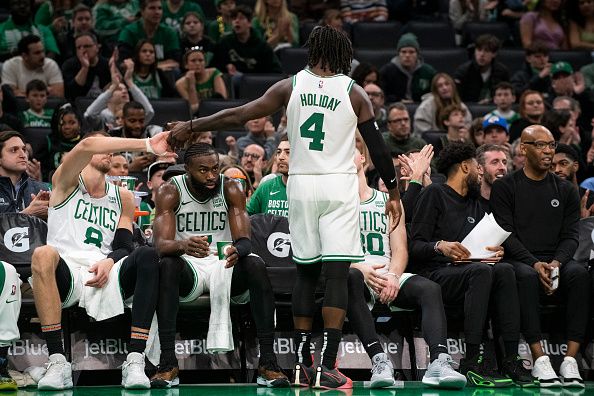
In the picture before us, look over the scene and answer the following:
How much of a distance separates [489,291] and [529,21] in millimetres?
7325

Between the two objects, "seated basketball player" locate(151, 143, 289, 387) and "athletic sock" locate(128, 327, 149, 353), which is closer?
"athletic sock" locate(128, 327, 149, 353)

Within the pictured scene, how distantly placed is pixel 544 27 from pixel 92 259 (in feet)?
27.1

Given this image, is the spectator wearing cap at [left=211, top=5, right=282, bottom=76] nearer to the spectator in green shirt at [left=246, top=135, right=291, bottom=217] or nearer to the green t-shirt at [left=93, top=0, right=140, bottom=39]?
the green t-shirt at [left=93, top=0, right=140, bottom=39]

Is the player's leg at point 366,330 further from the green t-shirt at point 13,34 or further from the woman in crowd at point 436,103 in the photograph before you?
the green t-shirt at point 13,34

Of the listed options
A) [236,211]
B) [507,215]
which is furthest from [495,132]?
[236,211]

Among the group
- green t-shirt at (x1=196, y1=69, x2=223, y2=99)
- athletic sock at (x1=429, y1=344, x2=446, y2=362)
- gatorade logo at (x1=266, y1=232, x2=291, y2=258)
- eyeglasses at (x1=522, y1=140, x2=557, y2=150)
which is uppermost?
green t-shirt at (x1=196, y1=69, x2=223, y2=99)

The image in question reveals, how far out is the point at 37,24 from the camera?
1262 cm

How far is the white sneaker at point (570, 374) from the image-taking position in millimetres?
6922

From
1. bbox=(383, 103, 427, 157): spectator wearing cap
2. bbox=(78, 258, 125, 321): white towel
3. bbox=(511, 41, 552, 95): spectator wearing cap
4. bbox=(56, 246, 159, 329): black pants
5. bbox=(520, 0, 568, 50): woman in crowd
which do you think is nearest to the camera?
bbox=(56, 246, 159, 329): black pants

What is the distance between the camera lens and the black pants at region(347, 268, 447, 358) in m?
6.65

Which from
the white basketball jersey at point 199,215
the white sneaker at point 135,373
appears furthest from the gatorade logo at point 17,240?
the white sneaker at point 135,373

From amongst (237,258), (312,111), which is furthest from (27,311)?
(312,111)

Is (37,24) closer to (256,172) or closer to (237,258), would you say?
(256,172)

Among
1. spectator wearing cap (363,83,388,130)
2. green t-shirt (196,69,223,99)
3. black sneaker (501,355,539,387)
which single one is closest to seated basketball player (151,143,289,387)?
black sneaker (501,355,539,387)
